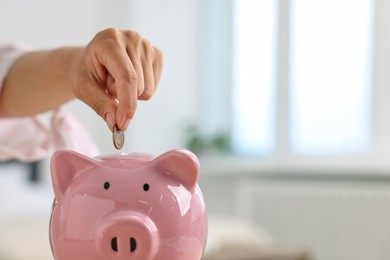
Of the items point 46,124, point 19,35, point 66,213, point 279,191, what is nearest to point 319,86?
point 279,191

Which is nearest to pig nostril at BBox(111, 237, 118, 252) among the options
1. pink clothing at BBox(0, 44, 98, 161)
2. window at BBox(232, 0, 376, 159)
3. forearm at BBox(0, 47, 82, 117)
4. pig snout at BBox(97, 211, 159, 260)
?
pig snout at BBox(97, 211, 159, 260)

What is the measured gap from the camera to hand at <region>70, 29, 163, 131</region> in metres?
0.63

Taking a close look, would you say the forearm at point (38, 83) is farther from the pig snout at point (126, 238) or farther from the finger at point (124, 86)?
the pig snout at point (126, 238)

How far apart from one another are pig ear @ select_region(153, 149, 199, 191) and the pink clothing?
302 mm

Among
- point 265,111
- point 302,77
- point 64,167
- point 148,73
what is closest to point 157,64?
point 148,73

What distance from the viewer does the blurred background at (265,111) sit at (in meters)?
3.07

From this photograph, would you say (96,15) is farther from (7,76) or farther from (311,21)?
(7,76)

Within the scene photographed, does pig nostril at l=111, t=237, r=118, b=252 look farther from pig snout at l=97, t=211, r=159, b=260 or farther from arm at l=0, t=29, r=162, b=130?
arm at l=0, t=29, r=162, b=130

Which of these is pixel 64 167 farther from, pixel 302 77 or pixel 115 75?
pixel 302 77

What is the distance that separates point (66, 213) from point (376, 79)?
267 cm

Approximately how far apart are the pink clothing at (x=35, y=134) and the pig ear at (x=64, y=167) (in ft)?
0.89

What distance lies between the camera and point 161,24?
362 cm

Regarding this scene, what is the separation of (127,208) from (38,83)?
0.30 metres

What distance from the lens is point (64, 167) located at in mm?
636
